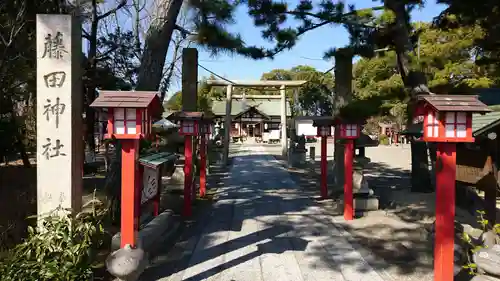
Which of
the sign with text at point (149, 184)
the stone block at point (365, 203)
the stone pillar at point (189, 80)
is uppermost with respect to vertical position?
the stone pillar at point (189, 80)

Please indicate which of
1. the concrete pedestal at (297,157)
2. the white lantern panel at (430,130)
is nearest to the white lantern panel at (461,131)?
the white lantern panel at (430,130)

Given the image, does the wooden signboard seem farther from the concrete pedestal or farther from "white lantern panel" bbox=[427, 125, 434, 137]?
the concrete pedestal

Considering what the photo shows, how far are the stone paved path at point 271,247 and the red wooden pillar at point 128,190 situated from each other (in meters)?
0.73

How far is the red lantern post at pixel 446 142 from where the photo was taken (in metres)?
4.34

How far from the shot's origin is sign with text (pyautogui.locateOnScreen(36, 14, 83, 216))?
4.89 m

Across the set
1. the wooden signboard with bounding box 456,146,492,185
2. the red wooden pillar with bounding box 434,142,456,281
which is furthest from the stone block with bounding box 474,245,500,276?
the wooden signboard with bounding box 456,146,492,185

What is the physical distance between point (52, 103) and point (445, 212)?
4.62m

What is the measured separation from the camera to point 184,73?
1030 cm

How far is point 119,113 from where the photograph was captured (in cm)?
437

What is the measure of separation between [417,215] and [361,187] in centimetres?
120

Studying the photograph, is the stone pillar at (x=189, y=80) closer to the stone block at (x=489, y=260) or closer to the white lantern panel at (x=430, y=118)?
the white lantern panel at (x=430, y=118)

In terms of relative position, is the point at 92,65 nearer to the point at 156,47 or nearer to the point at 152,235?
the point at 156,47

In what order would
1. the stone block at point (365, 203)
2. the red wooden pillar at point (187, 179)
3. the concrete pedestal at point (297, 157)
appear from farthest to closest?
the concrete pedestal at point (297, 157)
the stone block at point (365, 203)
the red wooden pillar at point (187, 179)

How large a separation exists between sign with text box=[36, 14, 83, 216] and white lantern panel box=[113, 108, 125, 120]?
92 cm
